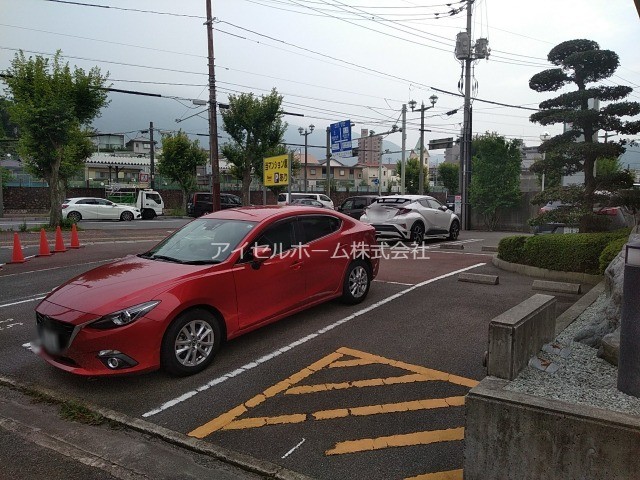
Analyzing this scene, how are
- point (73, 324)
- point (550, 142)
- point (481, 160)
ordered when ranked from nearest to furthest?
point (73, 324), point (550, 142), point (481, 160)

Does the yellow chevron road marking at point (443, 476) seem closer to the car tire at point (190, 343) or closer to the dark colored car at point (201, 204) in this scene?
the car tire at point (190, 343)

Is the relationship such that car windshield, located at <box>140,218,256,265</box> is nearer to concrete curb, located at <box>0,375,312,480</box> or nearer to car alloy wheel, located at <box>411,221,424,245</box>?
concrete curb, located at <box>0,375,312,480</box>

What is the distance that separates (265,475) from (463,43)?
69.9 feet

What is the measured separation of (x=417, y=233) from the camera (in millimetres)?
13758

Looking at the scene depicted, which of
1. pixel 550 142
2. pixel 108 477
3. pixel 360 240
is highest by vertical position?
pixel 550 142

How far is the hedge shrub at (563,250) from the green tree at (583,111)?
1.85 metres

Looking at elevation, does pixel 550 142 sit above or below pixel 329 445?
above

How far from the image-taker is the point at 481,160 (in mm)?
22953

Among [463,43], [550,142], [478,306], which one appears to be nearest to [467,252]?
[550,142]

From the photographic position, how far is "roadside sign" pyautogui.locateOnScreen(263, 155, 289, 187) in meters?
16.5

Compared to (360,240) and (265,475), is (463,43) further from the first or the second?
(265,475)

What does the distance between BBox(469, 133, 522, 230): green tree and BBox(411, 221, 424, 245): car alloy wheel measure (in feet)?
33.6

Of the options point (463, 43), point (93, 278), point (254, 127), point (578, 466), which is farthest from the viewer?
point (254, 127)

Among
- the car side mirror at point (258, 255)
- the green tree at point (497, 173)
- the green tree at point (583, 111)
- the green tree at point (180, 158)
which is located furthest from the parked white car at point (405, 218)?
the green tree at point (180, 158)
